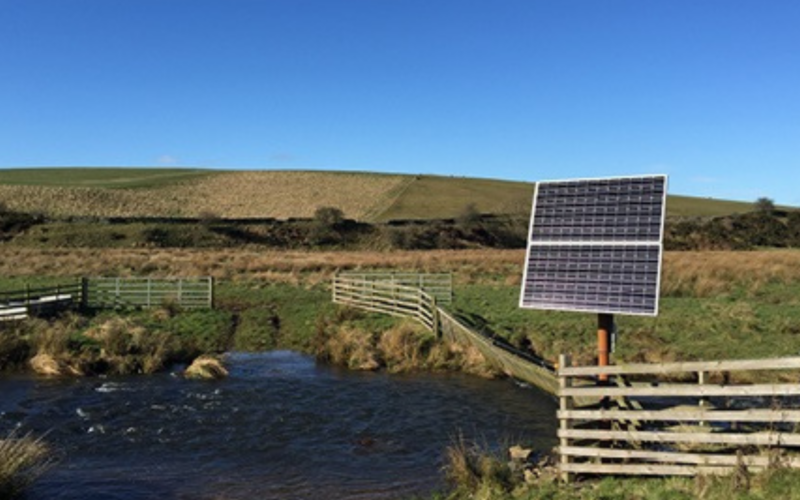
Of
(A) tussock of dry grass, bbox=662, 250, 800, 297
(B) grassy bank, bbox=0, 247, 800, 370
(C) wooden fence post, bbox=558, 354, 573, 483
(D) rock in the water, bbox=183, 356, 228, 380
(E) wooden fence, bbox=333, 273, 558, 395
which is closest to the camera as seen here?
(C) wooden fence post, bbox=558, 354, 573, 483

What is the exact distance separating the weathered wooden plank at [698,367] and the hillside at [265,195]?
75.9 metres

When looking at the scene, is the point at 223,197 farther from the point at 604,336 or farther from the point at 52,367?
the point at 604,336

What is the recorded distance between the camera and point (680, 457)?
336 inches

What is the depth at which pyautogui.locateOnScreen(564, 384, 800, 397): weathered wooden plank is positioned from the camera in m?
7.70

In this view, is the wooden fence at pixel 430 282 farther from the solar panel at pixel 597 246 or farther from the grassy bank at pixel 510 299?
the solar panel at pixel 597 246

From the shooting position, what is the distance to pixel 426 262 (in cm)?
5059

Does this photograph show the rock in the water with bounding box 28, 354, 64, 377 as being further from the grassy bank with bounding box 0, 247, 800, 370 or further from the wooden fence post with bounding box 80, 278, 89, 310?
the wooden fence post with bounding box 80, 278, 89, 310

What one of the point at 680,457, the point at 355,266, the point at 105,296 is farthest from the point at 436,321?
the point at 355,266

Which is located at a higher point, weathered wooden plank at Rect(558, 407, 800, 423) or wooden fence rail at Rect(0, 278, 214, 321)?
weathered wooden plank at Rect(558, 407, 800, 423)

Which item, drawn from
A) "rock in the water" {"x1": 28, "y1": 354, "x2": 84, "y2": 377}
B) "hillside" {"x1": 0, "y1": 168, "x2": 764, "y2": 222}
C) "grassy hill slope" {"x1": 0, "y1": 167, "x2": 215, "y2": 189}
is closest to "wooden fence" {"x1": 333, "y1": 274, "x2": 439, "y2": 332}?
"rock in the water" {"x1": 28, "y1": 354, "x2": 84, "y2": 377}

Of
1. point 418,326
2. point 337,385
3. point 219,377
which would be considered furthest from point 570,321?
point 219,377

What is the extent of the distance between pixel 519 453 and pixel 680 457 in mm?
3192

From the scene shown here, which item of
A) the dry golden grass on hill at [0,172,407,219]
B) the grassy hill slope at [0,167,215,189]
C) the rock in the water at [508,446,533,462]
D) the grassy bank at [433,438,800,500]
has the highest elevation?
the grassy hill slope at [0,167,215,189]

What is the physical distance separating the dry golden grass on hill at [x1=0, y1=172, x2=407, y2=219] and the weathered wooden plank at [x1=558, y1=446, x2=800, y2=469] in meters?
79.0
